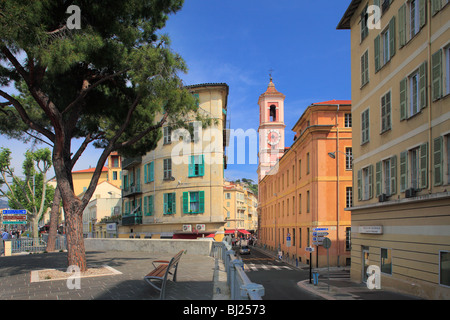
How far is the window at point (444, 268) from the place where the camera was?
14244 millimetres

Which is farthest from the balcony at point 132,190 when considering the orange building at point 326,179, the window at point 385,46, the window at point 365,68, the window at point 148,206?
the window at point 385,46

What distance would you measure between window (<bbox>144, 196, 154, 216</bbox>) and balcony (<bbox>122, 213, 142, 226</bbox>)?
1.35 metres

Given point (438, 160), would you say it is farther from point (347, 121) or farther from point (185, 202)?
point (185, 202)

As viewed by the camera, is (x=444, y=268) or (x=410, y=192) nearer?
(x=444, y=268)

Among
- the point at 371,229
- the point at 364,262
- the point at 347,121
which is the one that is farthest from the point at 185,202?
the point at 371,229

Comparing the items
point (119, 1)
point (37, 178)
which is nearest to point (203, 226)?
point (119, 1)

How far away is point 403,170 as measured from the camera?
1755cm

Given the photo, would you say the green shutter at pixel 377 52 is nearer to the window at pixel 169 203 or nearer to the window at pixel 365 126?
the window at pixel 365 126

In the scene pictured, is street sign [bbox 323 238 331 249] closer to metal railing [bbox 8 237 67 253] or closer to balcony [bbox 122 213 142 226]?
metal railing [bbox 8 237 67 253]

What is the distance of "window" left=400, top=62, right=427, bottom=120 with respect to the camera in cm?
1562

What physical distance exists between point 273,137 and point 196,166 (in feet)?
138
